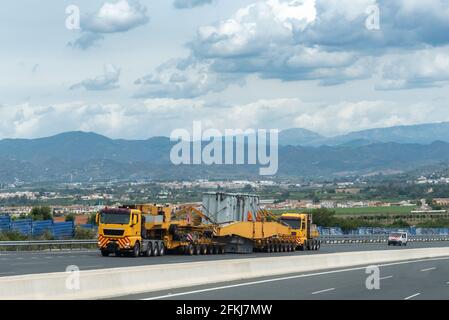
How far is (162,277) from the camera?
92.8ft

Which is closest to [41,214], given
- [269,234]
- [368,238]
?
[269,234]

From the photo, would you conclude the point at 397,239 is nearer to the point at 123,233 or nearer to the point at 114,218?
the point at 114,218

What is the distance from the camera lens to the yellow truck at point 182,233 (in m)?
50.4

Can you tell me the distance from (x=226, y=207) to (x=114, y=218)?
10888mm

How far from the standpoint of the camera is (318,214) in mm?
125312

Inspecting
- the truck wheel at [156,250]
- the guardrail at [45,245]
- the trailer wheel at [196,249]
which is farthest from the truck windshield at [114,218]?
the guardrail at [45,245]

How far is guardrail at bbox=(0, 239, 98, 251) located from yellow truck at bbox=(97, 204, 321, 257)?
7.19m

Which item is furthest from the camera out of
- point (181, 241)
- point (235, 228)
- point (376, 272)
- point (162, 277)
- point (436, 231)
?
point (436, 231)

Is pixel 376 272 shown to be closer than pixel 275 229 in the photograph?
Yes

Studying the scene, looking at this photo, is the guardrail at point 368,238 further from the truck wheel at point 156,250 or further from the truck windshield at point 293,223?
the truck wheel at point 156,250
